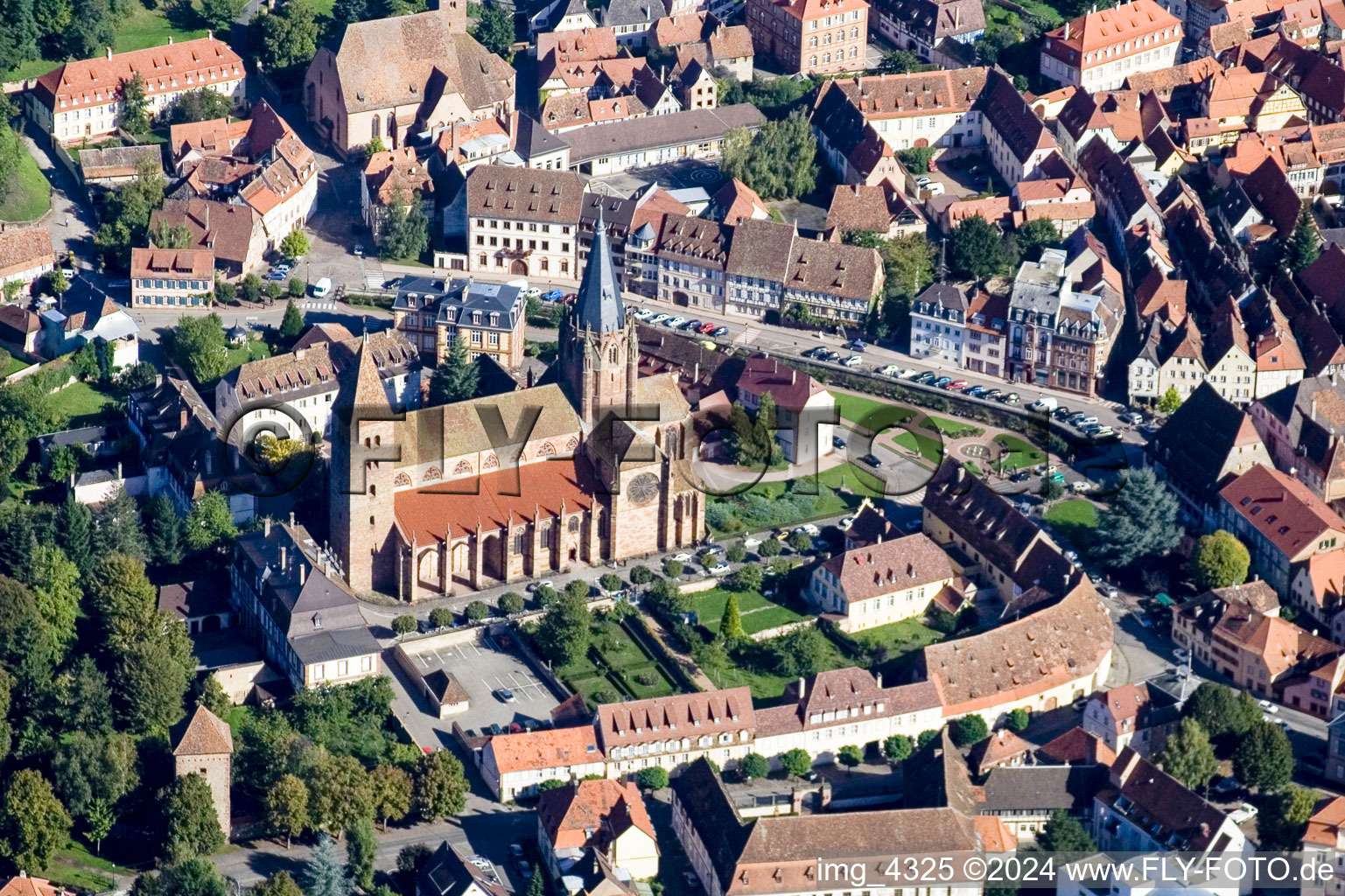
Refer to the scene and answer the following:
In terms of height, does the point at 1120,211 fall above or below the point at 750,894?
above

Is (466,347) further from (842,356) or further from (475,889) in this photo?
(475,889)

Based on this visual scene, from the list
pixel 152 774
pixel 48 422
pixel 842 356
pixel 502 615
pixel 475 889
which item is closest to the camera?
pixel 475 889

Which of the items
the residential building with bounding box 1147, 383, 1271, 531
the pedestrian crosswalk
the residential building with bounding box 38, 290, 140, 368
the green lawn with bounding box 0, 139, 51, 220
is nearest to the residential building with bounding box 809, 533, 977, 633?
the residential building with bounding box 1147, 383, 1271, 531

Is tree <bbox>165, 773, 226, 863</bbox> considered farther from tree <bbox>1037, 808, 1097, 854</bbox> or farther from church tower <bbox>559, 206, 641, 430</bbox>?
tree <bbox>1037, 808, 1097, 854</bbox>

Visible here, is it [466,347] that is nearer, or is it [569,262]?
[466,347]

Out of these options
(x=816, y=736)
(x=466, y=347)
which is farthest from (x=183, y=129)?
(x=816, y=736)

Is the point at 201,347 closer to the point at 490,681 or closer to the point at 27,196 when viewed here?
the point at 27,196
